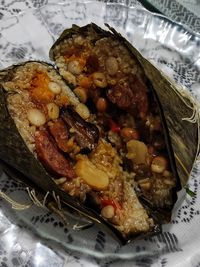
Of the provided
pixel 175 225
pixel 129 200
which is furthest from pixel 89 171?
pixel 175 225

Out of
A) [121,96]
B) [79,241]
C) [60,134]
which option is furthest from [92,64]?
[79,241]

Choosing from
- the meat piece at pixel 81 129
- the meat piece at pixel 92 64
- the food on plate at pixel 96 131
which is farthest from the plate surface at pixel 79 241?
the meat piece at pixel 92 64

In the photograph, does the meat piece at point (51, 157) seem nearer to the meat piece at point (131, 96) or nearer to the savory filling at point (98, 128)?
the savory filling at point (98, 128)

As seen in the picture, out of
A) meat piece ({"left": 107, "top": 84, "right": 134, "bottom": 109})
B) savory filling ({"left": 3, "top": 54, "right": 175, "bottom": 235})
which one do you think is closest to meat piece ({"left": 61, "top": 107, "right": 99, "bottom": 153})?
savory filling ({"left": 3, "top": 54, "right": 175, "bottom": 235})

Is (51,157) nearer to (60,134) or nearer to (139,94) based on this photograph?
(60,134)

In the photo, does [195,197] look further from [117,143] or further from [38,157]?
[38,157]

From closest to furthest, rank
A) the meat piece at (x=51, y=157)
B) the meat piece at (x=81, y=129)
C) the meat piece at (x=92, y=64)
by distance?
the meat piece at (x=51, y=157)
the meat piece at (x=81, y=129)
the meat piece at (x=92, y=64)

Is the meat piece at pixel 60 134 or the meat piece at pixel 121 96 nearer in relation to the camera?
the meat piece at pixel 60 134

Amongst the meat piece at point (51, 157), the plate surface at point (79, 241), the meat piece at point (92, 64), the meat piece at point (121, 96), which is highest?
the meat piece at point (92, 64)
